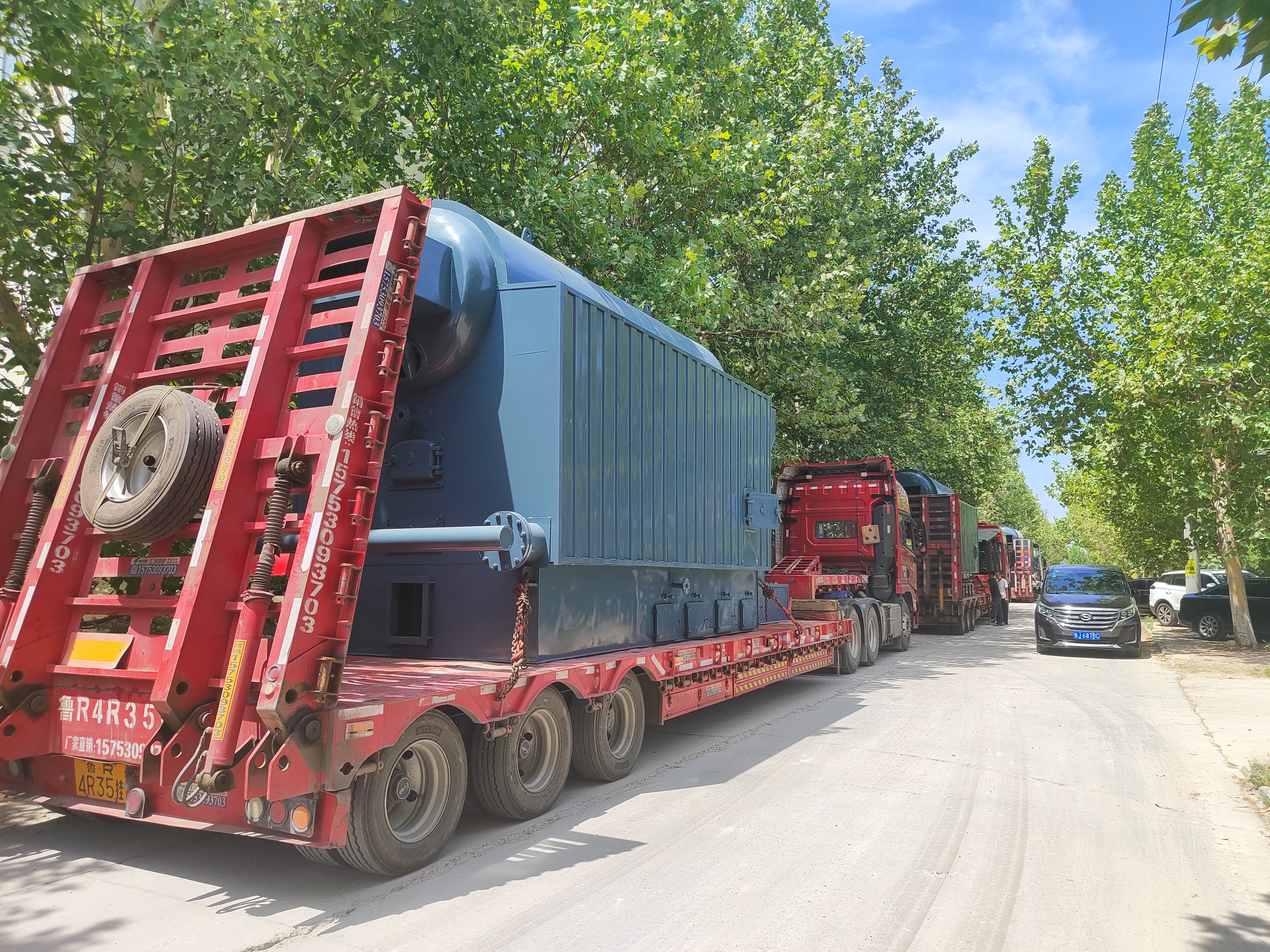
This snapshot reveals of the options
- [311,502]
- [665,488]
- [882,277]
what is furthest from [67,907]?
[882,277]

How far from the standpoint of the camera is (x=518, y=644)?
5.64 metres

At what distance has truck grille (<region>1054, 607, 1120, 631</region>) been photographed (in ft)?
55.7

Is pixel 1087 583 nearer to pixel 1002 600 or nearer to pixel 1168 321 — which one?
pixel 1168 321

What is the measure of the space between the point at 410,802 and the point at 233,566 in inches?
68.1

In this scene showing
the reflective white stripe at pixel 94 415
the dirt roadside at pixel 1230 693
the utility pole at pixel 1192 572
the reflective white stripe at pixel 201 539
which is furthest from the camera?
the utility pole at pixel 1192 572

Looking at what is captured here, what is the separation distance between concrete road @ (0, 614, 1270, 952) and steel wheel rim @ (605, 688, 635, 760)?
0.30m

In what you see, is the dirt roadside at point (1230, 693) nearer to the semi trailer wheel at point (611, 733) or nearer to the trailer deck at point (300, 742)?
the semi trailer wheel at point (611, 733)

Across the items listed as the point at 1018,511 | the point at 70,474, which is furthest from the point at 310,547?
the point at 1018,511

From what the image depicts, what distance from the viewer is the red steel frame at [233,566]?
13.7 feet

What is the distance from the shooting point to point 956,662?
1658 centimetres

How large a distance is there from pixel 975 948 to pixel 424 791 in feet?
10.2

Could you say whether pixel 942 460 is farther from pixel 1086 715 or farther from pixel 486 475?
pixel 486 475

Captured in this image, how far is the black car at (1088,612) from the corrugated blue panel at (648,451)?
9.88m

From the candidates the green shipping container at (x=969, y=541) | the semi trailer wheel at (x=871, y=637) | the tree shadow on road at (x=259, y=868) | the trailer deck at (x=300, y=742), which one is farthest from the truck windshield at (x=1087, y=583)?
the trailer deck at (x=300, y=742)
